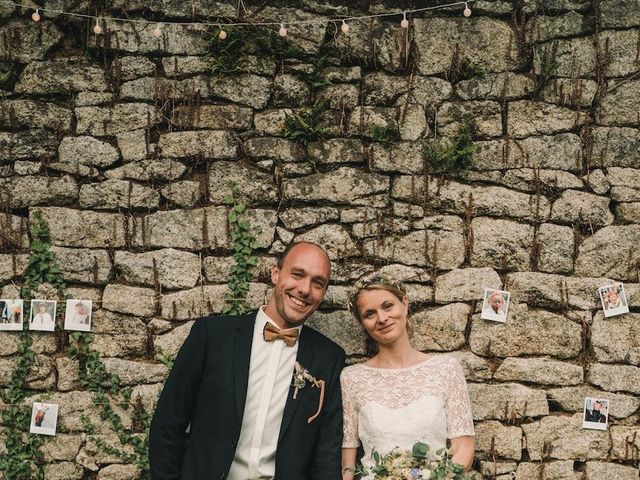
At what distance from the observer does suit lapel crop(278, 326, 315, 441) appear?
2.89 metres

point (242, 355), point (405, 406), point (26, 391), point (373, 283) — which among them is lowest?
point (26, 391)

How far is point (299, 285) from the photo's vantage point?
9.86ft

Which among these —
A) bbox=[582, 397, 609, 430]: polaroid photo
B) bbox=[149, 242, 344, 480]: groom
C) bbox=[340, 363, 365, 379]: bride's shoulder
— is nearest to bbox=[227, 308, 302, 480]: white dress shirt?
bbox=[149, 242, 344, 480]: groom

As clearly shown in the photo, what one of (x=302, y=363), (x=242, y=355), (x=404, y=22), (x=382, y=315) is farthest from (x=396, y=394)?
(x=404, y=22)

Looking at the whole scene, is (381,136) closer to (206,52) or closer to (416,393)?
(206,52)

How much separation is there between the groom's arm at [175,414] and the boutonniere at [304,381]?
0.47 meters

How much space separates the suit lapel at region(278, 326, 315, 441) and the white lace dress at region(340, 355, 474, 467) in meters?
0.30

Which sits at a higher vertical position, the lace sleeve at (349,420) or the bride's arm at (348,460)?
the lace sleeve at (349,420)

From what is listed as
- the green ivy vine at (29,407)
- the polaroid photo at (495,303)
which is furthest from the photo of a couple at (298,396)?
the green ivy vine at (29,407)

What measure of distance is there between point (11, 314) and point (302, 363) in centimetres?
179

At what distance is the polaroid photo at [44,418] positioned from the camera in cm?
341

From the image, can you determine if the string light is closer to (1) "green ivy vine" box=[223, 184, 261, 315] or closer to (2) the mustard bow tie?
(1) "green ivy vine" box=[223, 184, 261, 315]

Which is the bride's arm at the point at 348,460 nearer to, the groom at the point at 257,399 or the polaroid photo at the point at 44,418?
the groom at the point at 257,399

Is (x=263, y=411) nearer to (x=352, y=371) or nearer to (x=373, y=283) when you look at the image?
(x=352, y=371)
